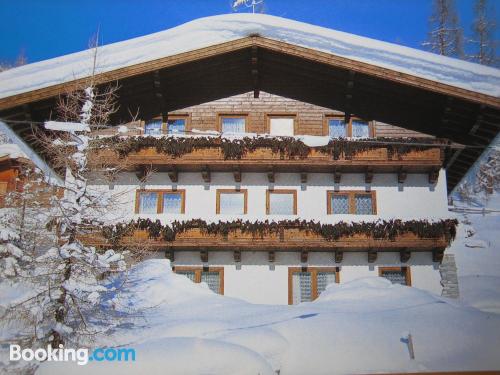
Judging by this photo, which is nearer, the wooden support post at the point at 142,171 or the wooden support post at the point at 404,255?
the wooden support post at the point at 404,255

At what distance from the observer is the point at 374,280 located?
1255cm

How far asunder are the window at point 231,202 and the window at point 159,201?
3.25 ft

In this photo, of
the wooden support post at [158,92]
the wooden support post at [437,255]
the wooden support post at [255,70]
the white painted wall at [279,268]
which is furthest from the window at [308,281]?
the wooden support post at [158,92]

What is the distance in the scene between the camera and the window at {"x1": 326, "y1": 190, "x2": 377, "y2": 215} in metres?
14.0

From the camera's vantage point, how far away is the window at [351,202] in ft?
45.8

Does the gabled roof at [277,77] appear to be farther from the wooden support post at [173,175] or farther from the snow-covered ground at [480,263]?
the snow-covered ground at [480,263]

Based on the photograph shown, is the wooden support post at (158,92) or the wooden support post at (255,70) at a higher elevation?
the wooden support post at (255,70)

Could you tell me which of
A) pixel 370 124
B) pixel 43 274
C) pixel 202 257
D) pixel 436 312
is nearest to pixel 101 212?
pixel 43 274

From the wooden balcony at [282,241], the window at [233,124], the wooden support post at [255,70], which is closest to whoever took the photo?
the wooden balcony at [282,241]

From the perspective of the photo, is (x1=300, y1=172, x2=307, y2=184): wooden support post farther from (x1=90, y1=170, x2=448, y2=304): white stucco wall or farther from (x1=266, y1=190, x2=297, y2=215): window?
(x1=266, y1=190, x2=297, y2=215): window

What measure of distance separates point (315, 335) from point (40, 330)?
489cm

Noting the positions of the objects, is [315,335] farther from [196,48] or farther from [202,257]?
[196,48]

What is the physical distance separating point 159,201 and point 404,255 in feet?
22.0

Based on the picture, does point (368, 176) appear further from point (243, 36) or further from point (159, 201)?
point (159, 201)
